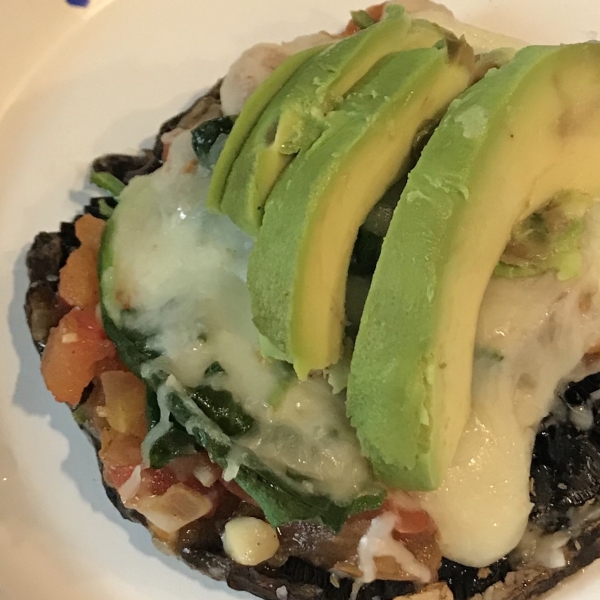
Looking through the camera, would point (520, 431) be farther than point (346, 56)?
Yes

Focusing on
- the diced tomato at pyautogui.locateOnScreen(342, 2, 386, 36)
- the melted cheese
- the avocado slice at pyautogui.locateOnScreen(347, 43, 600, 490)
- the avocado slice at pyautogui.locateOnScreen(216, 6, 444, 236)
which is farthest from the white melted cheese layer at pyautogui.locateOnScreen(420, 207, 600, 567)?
the diced tomato at pyautogui.locateOnScreen(342, 2, 386, 36)

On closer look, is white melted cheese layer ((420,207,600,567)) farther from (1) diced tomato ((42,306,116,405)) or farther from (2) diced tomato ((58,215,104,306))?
(2) diced tomato ((58,215,104,306))

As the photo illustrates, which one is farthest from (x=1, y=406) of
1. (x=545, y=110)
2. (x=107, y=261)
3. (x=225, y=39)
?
(x=545, y=110)

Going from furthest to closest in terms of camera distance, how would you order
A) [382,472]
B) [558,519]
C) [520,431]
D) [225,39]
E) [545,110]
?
[225,39] < [558,519] < [520,431] < [382,472] < [545,110]

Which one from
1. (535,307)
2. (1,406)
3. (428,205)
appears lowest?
(1,406)

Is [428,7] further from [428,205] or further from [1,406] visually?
[1,406]

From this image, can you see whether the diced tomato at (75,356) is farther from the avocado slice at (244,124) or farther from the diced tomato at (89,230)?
the avocado slice at (244,124)

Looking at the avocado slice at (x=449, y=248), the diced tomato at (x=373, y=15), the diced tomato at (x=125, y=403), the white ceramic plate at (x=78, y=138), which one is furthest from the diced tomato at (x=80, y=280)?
the diced tomato at (x=373, y=15)

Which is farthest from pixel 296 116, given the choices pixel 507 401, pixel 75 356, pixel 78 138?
pixel 78 138
